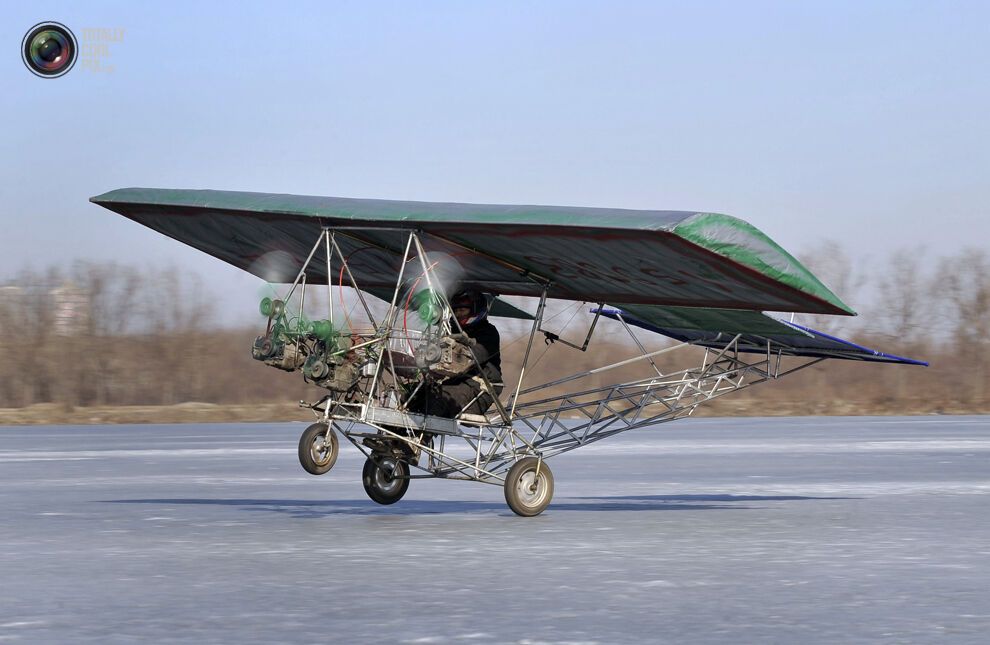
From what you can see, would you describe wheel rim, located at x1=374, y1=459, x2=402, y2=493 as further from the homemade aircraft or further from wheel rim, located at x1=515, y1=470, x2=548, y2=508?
wheel rim, located at x1=515, y1=470, x2=548, y2=508

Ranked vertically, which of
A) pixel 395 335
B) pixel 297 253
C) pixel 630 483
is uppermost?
pixel 297 253

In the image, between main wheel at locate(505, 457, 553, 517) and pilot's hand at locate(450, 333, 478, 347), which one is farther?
main wheel at locate(505, 457, 553, 517)

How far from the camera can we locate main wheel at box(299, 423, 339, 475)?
1375 cm

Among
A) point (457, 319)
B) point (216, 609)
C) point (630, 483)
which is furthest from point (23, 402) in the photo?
point (216, 609)

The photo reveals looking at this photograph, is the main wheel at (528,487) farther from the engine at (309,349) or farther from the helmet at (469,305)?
the engine at (309,349)

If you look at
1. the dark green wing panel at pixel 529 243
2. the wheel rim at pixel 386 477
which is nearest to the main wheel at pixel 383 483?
the wheel rim at pixel 386 477

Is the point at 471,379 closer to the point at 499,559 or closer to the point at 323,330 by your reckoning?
the point at 323,330

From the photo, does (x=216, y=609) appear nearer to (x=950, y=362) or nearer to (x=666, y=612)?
(x=666, y=612)

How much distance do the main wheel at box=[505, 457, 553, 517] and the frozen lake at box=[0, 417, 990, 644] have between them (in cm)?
18

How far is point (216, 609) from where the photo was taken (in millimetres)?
8539

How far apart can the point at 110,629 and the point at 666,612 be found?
11.2ft

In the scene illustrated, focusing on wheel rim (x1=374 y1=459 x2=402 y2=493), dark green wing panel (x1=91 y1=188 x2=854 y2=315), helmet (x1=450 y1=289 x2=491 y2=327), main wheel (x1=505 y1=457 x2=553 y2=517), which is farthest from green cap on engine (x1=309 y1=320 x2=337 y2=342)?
wheel rim (x1=374 y1=459 x2=402 y2=493)

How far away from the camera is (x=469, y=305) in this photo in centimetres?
1435

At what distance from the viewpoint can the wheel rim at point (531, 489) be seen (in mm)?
14328
